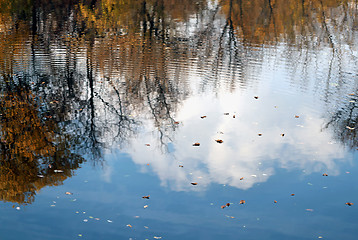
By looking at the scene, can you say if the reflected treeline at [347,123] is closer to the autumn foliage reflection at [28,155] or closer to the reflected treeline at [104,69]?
the reflected treeline at [104,69]

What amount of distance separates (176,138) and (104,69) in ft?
20.8

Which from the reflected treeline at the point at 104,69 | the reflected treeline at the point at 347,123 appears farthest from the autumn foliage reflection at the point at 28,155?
the reflected treeline at the point at 347,123

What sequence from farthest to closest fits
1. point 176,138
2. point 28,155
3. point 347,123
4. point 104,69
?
1. point 104,69
2. point 347,123
3. point 176,138
4. point 28,155

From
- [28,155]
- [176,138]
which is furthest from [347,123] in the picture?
[28,155]

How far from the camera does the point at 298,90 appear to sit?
13.8 meters

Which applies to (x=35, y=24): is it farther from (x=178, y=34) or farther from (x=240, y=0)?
(x=240, y=0)

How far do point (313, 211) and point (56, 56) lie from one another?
1297cm

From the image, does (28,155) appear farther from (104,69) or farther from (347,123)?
(347,123)

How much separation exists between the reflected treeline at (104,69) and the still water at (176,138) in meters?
0.06

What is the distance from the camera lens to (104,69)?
15.4 metres

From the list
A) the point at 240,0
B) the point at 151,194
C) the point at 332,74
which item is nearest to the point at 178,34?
the point at 332,74

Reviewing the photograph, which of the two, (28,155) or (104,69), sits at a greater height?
(104,69)

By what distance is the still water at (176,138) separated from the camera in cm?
716

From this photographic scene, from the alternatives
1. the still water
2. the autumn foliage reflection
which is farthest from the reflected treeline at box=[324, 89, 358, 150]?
the autumn foliage reflection
